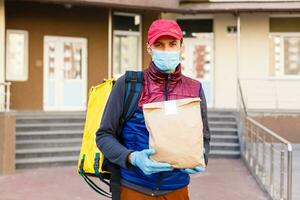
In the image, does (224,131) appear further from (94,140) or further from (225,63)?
(94,140)

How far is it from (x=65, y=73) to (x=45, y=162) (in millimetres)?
5714

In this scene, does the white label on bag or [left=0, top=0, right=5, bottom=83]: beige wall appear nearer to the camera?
the white label on bag

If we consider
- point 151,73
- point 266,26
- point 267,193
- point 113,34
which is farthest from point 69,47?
point 151,73

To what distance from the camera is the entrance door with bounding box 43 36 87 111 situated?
53.1ft

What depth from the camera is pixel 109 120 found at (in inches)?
106

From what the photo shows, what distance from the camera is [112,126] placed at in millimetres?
2705

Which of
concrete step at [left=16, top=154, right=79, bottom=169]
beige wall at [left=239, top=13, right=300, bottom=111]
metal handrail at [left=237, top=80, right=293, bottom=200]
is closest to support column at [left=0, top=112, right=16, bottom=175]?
concrete step at [left=16, top=154, right=79, bottom=169]

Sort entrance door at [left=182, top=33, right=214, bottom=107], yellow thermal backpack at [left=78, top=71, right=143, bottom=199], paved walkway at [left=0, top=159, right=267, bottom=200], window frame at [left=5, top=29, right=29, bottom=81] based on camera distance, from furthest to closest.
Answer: entrance door at [left=182, top=33, right=214, bottom=107] → window frame at [left=5, top=29, right=29, bottom=81] → paved walkway at [left=0, top=159, right=267, bottom=200] → yellow thermal backpack at [left=78, top=71, right=143, bottom=199]

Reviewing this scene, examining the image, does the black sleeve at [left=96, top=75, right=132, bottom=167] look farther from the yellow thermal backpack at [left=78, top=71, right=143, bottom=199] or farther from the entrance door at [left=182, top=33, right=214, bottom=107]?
the entrance door at [left=182, top=33, right=214, bottom=107]

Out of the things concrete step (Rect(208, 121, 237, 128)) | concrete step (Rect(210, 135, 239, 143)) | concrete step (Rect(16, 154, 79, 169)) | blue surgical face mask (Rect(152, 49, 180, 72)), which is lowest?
concrete step (Rect(16, 154, 79, 169))

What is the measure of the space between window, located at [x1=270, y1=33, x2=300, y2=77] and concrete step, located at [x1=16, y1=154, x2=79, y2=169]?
29.0 feet

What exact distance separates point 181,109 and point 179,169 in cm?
30

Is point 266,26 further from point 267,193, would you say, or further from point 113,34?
point 267,193

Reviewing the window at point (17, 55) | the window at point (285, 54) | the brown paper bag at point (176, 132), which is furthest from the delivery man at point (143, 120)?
the window at point (285, 54)
